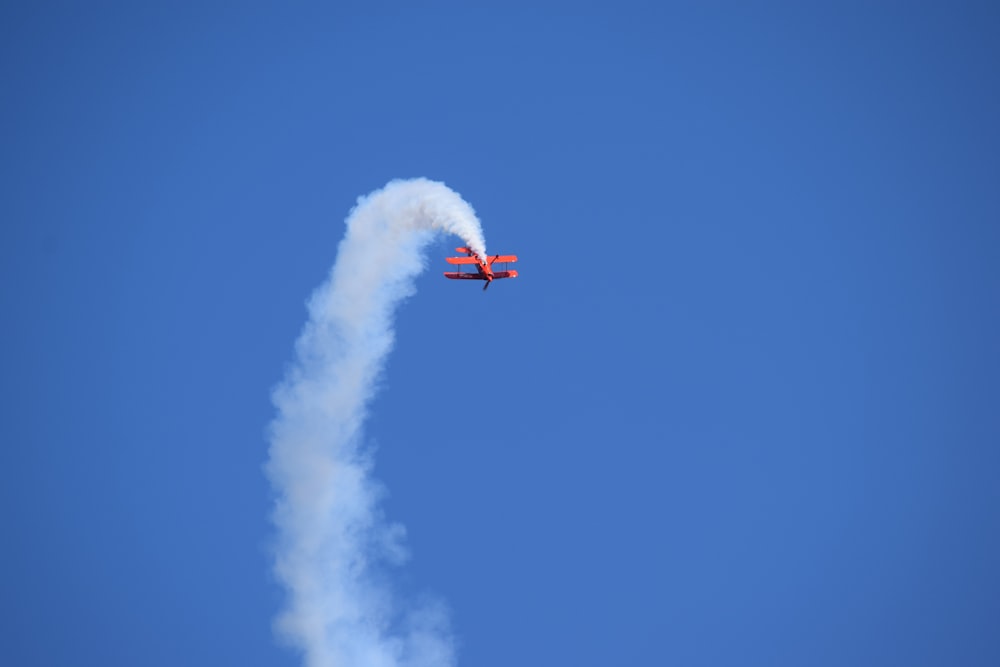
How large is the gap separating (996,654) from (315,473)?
41.0 meters

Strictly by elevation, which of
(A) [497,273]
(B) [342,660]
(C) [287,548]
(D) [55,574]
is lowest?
(B) [342,660]

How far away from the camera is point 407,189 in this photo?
59.4 meters

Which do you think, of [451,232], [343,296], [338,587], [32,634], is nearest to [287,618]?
[338,587]

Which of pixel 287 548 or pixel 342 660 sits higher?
pixel 287 548

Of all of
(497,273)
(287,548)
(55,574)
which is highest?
(55,574)

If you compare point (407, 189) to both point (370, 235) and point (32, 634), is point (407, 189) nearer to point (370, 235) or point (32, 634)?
point (370, 235)

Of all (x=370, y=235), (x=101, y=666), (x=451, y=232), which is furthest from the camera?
(x=101, y=666)

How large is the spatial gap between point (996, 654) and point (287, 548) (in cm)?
4125

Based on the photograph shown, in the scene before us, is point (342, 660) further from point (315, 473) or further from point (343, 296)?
point (343, 296)

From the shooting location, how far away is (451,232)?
188ft

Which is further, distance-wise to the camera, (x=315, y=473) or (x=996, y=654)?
(x=996, y=654)

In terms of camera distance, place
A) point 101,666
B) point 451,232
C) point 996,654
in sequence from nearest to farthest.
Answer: point 451,232, point 101,666, point 996,654

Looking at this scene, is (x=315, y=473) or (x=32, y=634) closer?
(x=315, y=473)

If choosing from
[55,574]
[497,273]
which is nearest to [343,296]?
[497,273]
